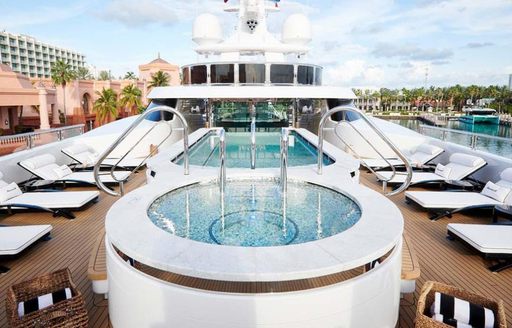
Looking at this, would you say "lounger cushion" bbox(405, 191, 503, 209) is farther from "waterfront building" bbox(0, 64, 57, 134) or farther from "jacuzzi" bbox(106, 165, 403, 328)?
"waterfront building" bbox(0, 64, 57, 134)

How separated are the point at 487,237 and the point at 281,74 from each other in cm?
972

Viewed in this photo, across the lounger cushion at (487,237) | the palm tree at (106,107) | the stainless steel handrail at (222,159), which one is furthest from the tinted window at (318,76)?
the palm tree at (106,107)

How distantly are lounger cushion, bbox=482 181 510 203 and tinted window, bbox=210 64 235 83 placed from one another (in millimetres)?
8959

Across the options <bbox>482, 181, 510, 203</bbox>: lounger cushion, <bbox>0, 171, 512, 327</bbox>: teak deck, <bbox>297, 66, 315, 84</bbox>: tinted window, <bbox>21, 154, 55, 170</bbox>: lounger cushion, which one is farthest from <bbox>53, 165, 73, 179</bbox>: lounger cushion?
<bbox>297, 66, 315, 84</bbox>: tinted window

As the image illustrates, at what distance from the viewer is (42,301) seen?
9.22 feet

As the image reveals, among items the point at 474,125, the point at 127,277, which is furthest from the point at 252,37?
the point at 474,125

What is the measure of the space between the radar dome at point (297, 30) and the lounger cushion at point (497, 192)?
1204 centimetres

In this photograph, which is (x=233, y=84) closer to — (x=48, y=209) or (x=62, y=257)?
(x=48, y=209)

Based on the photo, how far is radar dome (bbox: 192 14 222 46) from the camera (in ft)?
51.7

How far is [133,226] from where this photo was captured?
318 cm

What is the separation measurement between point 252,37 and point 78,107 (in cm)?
2457

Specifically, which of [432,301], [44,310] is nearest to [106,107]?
[44,310]

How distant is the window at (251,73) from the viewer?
500 inches

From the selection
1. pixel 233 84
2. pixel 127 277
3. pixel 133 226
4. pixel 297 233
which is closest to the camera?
pixel 127 277
